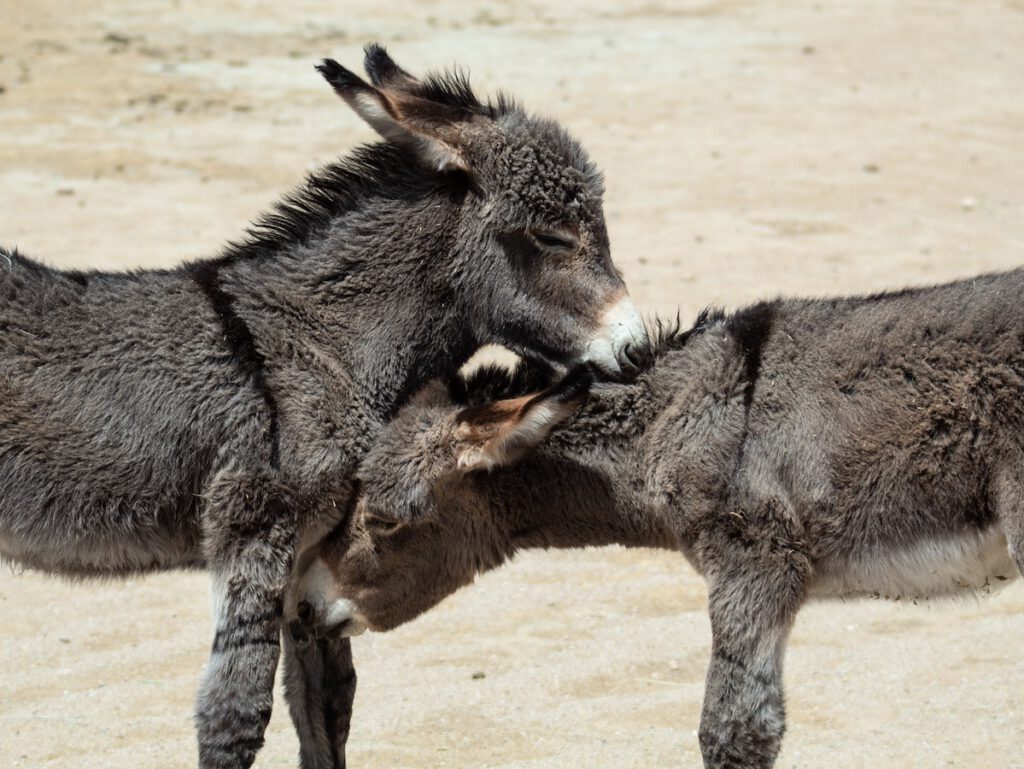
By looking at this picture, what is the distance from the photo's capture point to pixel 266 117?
55.0ft

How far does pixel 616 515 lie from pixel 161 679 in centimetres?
255

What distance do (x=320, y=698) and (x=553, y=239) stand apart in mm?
2125

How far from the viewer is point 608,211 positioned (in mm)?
13969

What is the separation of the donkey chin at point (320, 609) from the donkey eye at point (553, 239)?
5.02 ft

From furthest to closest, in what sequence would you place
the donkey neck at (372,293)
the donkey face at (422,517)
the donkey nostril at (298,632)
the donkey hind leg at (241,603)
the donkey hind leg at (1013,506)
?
the donkey nostril at (298,632) < the donkey neck at (372,293) < the donkey face at (422,517) < the donkey hind leg at (241,603) < the donkey hind leg at (1013,506)

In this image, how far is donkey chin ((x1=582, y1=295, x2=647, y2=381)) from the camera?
5910 millimetres

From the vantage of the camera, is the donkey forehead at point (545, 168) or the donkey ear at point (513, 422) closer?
the donkey ear at point (513, 422)

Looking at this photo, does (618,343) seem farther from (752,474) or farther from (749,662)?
(749,662)

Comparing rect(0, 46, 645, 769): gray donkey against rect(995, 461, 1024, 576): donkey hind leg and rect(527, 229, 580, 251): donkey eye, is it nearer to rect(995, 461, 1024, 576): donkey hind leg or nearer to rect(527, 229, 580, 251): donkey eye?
rect(527, 229, 580, 251): donkey eye

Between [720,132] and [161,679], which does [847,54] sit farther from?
[161,679]

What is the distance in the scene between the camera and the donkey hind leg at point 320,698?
623 cm

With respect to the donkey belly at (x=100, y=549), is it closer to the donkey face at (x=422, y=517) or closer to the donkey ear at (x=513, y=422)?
Result: the donkey face at (x=422, y=517)

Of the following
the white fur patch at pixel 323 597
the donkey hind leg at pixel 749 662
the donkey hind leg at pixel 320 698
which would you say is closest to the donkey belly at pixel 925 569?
the donkey hind leg at pixel 749 662

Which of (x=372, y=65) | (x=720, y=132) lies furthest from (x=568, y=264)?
(x=720, y=132)
